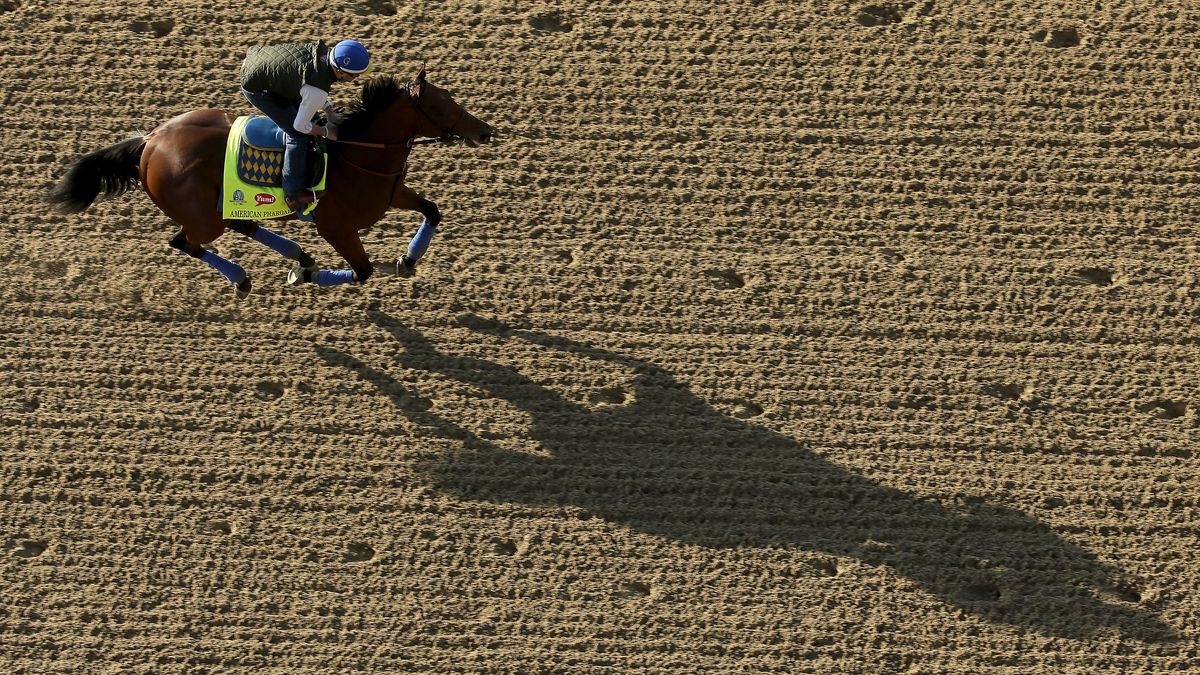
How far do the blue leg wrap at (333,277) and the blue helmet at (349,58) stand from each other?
1168 mm

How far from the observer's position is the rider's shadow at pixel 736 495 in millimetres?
6355

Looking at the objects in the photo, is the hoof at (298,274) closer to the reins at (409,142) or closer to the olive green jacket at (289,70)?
the reins at (409,142)

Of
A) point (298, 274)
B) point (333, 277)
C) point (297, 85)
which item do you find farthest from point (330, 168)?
point (298, 274)

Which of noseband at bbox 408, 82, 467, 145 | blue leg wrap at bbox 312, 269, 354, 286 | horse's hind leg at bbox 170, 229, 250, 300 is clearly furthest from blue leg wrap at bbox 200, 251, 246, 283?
noseband at bbox 408, 82, 467, 145

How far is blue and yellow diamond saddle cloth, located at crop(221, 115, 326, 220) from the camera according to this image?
19.9 ft

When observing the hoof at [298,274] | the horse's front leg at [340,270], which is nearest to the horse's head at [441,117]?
the horse's front leg at [340,270]

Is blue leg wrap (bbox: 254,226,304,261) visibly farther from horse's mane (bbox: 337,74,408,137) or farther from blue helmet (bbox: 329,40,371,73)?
blue helmet (bbox: 329,40,371,73)

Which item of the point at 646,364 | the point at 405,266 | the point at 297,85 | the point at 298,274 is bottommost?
the point at 646,364

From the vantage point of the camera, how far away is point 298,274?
6.73m

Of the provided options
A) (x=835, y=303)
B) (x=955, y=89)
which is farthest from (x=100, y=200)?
(x=955, y=89)

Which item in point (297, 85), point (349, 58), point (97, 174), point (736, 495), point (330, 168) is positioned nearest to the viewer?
point (349, 58)

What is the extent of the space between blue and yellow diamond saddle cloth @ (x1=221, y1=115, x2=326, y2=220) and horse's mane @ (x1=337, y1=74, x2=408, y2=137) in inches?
7.7

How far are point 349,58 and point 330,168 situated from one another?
1.99ft

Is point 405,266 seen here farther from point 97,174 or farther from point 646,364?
point 97,174
